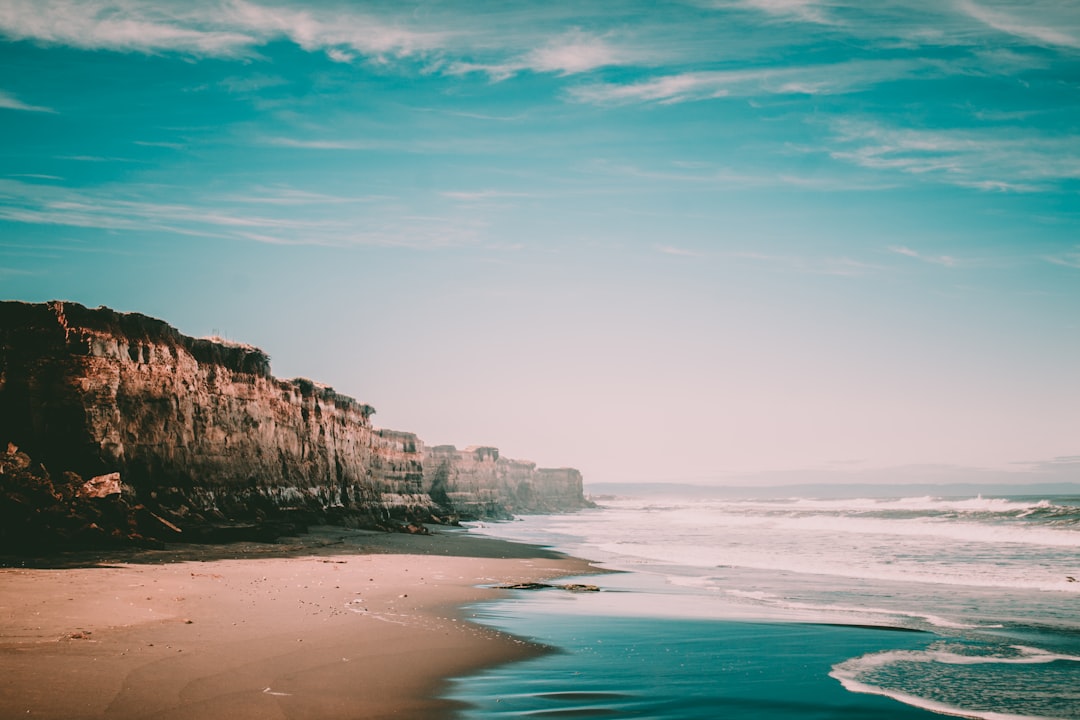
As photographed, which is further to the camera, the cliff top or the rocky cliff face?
the rocky cliff face

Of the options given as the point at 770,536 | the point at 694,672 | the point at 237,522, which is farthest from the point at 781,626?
the point at 770,536

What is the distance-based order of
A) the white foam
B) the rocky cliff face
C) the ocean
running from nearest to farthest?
the ocean
the white foam
the rocky cliff face

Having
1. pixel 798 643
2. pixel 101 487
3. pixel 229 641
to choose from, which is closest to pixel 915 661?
pixel 798 643

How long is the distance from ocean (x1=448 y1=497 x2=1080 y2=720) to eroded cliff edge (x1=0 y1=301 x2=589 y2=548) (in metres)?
15.3

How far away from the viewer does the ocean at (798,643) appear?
708 centimetres

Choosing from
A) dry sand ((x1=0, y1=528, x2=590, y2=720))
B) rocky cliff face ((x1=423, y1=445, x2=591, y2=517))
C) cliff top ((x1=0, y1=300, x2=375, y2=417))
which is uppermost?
cliff top ((x1=0, y1=300, x2=375, y2=417))

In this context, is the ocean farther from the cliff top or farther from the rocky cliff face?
the rocky cliff face

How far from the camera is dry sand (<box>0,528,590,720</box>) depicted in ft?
20.9

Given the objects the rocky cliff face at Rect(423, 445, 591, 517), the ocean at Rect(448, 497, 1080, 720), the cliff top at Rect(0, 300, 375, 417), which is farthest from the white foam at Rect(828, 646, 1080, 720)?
the rocky cliff face at Rect(423, 445, 591, 517)

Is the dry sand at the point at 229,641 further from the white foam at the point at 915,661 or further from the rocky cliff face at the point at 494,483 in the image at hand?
the rocky cliff face at the point at 494,483

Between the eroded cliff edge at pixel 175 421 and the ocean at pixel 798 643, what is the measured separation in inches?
602

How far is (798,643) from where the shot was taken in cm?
988

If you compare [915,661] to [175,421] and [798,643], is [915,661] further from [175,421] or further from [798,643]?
[175,421]

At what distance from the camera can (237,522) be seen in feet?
84.3
